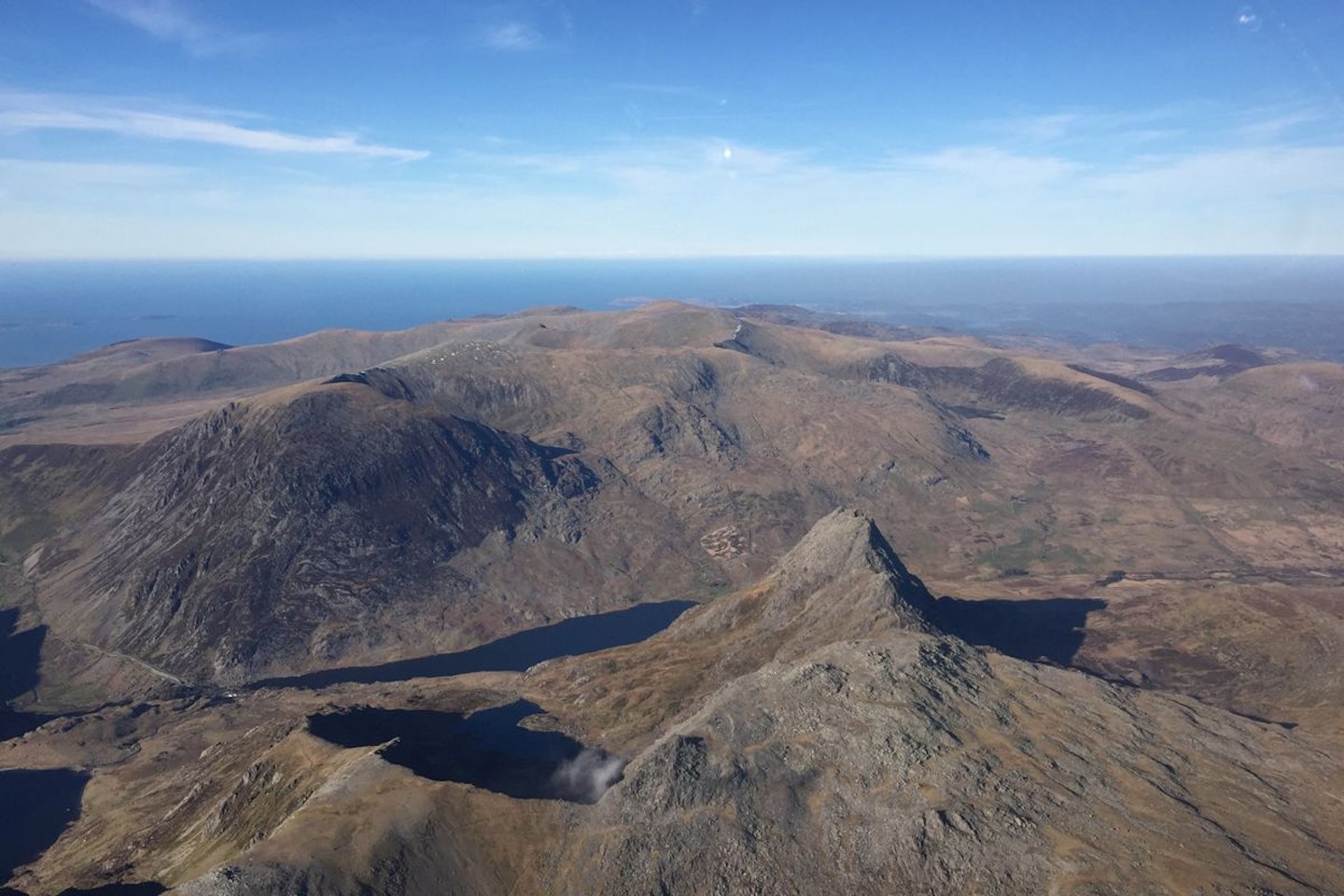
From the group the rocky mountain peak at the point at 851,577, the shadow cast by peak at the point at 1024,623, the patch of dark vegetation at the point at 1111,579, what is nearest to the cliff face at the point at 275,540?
the rocky mountain peak at the point at 851,577

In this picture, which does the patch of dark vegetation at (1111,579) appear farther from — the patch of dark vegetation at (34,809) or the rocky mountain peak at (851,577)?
the patch of dark vegetation at (34,809)

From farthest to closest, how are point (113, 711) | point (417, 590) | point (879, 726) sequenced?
1. point (417, 590)
2. point (113, 711)
3. point (879, 726)

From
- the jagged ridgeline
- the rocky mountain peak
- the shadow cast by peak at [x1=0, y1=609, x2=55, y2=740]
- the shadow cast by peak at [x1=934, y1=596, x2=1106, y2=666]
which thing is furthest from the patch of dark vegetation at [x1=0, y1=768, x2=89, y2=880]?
the shadow cast by peak at [x1=934, y1=596, x2=1106, y2=666]

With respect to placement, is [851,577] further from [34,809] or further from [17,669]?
[17,669]

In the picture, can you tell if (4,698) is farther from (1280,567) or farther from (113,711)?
(1280,567)

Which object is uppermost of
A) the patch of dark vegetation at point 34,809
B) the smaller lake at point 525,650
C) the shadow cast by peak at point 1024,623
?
the shadow cast by peak at point 1024,623

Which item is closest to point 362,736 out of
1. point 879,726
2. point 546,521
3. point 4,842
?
point 4,842
